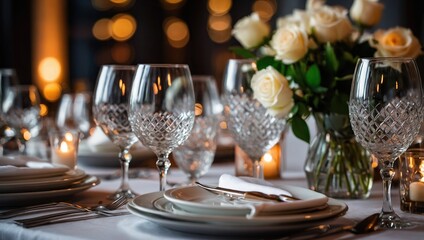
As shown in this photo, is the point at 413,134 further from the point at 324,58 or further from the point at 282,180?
the point at 282,180

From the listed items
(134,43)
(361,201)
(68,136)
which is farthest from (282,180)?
(134,43)

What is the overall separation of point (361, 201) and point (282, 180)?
1.09 feet

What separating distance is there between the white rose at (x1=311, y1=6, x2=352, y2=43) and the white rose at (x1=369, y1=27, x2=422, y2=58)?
0.21 feet

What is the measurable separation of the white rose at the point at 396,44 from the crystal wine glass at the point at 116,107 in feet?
1.61

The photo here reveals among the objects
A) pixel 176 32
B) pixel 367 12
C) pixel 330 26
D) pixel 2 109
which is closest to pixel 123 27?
pixel 176 32

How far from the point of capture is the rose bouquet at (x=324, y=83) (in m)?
1.33

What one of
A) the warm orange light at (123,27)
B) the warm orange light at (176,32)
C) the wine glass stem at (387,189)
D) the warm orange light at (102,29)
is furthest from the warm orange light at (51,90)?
the wine glass stem at (387,189)

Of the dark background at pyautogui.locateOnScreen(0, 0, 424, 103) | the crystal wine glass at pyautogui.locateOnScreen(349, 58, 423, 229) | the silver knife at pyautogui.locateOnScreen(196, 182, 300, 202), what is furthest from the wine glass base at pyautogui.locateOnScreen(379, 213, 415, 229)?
the dark background at pyautogui.locateOnScreen(0, 0, 424, 103)

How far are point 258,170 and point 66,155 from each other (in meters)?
0.45

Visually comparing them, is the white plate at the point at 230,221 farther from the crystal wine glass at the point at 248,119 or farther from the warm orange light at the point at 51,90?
the warm orange light at the point at 51,90

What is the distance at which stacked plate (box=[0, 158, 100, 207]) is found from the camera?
1.17 m

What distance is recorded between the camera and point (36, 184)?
1.19m

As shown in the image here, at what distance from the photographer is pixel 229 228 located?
0.91 m

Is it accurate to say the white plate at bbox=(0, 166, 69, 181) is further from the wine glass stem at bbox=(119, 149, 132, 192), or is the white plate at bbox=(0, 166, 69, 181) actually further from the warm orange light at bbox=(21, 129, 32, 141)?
the warm orange light at bbox=(21, 129, 32, 141)
